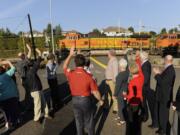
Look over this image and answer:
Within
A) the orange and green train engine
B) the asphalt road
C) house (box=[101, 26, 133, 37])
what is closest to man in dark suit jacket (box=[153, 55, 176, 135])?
the asphalt road

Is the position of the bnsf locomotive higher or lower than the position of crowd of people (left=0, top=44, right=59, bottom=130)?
lower

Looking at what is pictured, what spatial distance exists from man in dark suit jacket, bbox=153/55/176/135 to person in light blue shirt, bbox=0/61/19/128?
376 centimetres

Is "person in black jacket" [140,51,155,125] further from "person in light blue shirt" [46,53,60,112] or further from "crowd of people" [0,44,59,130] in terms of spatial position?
"person in light blue shirt" [46,53,60,112]

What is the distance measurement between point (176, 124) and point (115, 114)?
15.7 feet

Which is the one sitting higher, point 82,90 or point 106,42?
point 82,90

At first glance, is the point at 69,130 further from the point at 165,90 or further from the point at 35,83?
the point at 165,90

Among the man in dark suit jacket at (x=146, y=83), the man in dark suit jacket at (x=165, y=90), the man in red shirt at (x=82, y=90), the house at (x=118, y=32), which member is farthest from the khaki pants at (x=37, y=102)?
the house at (x=118, y=32)

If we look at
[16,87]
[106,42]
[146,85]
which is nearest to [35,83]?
[16,87]

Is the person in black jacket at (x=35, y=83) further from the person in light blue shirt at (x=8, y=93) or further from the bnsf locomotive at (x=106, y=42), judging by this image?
the bnsf locomotive at (x=106, y=42)

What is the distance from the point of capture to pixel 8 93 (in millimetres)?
9969

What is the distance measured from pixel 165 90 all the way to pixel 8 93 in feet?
13.3

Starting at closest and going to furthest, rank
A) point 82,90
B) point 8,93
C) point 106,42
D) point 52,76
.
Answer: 1. point 82,90
2. point 8,93
3. point 52,76
4. point 106,42

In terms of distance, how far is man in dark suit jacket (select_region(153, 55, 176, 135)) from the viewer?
8586mm

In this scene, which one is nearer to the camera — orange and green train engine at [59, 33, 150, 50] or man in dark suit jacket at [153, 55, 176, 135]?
man in dark suit jacket at [153, 55, 176, 135]
